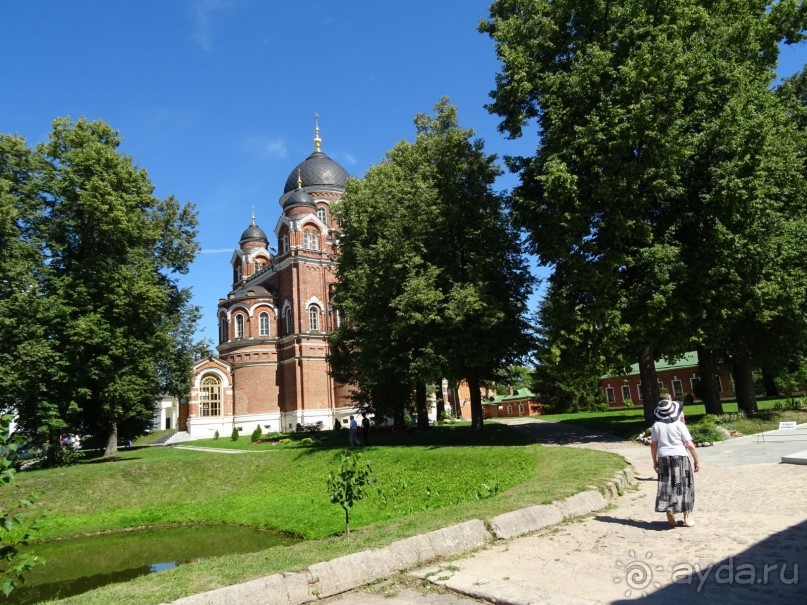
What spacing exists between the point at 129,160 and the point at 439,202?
576 inches

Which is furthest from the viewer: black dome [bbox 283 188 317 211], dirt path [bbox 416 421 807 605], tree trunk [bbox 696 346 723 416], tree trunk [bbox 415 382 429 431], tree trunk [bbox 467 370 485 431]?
black dome [bbox 283 188 317 211]

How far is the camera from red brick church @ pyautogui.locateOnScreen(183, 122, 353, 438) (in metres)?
41.6

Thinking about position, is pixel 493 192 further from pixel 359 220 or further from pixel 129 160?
pixel 129 160

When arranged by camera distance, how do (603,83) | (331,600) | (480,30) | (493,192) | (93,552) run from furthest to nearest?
(493,192) < (480,30) < (603,83) < (93,552) < (331,600)

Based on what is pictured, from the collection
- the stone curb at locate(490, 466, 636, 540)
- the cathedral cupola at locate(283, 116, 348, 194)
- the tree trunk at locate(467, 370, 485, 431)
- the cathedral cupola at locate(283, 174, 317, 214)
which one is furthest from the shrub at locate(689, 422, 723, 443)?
the cathedral cupola at locate(283, 116, 348, 194)

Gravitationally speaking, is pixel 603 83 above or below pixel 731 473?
above

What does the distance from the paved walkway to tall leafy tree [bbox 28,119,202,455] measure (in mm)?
19870

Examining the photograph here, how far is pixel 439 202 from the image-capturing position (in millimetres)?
22891

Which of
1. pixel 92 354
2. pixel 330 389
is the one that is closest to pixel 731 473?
pixel 92 354

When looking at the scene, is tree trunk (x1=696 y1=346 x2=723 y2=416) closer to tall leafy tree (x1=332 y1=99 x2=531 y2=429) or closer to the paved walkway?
tall leafy tree (x1=332 y1=99 x2=531 y2=429)

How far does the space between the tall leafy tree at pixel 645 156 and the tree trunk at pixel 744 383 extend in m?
3.73

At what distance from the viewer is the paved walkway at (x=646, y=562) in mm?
4609

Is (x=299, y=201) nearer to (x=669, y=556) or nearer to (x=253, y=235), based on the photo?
(x=253, y=235)

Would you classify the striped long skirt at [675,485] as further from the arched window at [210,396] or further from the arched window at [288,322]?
the arched window at [210,396]
